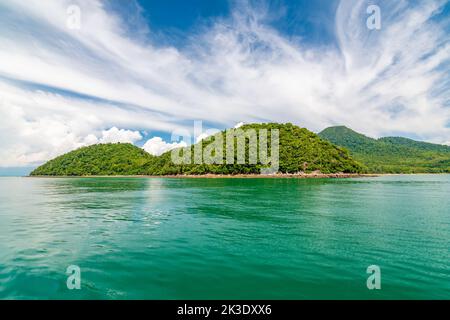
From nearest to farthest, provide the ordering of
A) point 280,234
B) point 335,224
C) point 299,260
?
1. point 299,260
2. point 280,234
3. point 335,224

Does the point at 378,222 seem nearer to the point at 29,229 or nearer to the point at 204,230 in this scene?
the point at 204,230

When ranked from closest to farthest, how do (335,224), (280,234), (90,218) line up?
(280,234) < (335,224) < (90,218)

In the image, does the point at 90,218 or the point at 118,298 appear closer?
the point at 118,298

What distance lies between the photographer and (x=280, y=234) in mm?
23953
